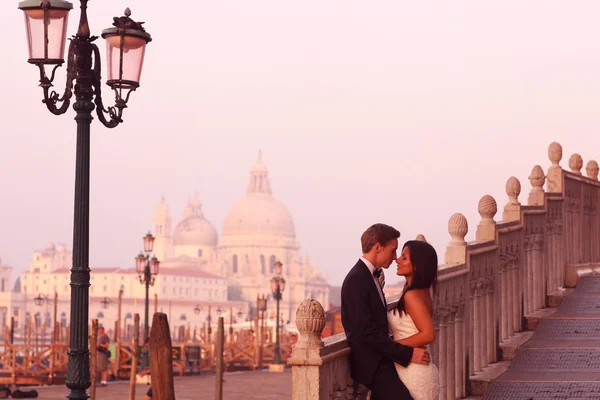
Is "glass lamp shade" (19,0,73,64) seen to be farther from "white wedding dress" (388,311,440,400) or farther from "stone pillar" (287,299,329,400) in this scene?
"stone pillar" (287,299,329,400)

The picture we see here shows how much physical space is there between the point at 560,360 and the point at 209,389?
2161 cm

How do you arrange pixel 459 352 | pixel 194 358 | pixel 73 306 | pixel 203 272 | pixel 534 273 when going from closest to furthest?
pixel 73 306 → pixel 459 352 → pixel 534 273 → pixel 194 358 → pixel 203 272

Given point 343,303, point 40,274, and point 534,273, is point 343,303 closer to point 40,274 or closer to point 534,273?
point 534,273

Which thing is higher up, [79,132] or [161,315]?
[79,132]

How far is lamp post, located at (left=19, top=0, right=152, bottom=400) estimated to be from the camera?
838 cm

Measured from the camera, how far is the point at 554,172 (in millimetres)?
12703

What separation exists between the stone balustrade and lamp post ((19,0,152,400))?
2.32 m

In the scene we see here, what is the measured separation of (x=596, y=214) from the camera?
14.2m

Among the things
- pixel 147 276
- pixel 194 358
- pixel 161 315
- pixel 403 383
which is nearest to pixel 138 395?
pixel 147 276

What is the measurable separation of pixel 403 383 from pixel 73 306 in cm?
325

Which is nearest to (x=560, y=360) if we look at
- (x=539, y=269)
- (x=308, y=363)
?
(x=539, y=269)

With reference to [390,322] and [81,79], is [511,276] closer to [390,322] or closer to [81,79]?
[81,79]

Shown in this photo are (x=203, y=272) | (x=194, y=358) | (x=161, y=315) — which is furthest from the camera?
(x=203, y=272)

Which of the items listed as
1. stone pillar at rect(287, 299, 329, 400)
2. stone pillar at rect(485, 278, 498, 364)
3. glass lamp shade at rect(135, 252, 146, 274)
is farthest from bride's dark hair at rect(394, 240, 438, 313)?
glass lamp shade at rect(135, 252, 146, 274)
